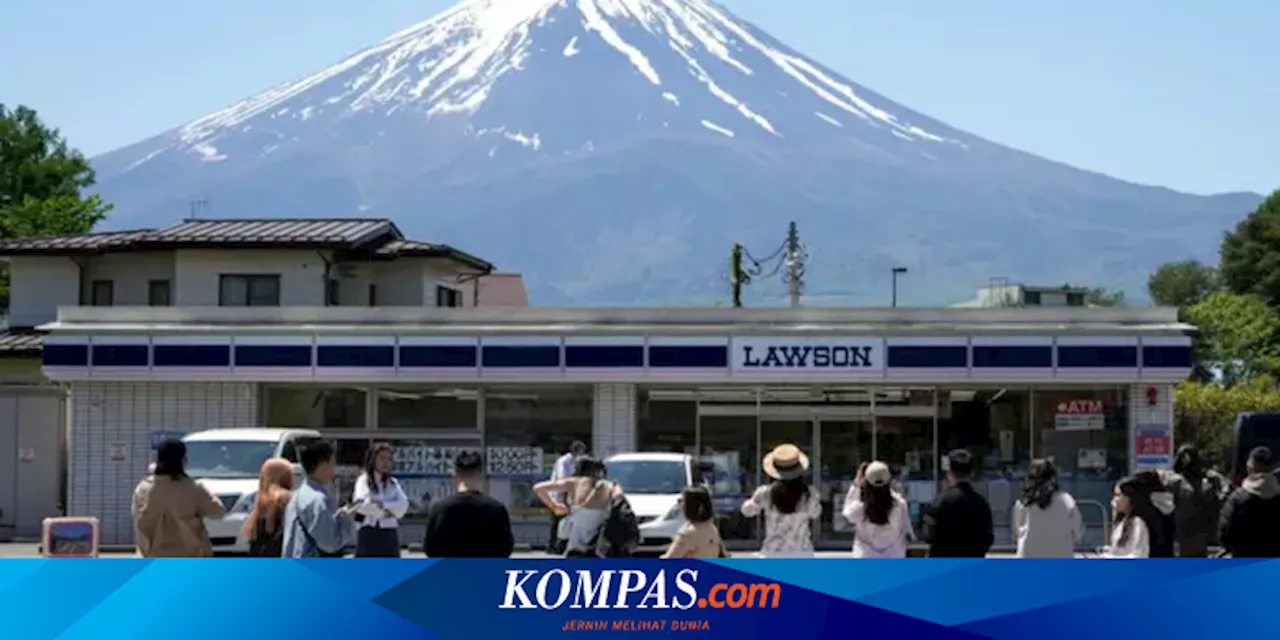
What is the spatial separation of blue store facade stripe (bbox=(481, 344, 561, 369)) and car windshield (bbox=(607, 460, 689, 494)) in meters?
6.26

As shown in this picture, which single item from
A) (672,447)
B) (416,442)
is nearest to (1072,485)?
(672,447)

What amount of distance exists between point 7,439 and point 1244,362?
69.3 metres

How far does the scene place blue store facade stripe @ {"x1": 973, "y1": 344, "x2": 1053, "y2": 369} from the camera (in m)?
30.8

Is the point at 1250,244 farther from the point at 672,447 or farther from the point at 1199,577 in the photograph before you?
the point at 1199,577

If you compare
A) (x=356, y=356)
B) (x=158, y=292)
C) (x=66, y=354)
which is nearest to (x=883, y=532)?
(x=356, y=356)

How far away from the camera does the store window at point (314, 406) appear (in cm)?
3216

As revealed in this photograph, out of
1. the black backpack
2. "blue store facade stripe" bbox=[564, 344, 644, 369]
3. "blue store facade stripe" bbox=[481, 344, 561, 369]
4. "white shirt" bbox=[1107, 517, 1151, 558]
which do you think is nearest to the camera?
"white shirt" bbox=[1107, 517, 1151, 558]

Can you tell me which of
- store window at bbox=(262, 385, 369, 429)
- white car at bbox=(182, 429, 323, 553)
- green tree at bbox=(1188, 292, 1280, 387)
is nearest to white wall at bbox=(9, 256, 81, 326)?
store window at bbox=(262, 385, 369, 429)

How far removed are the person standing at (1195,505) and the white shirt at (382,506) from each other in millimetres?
6257

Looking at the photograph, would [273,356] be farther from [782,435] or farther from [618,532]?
[618,532]

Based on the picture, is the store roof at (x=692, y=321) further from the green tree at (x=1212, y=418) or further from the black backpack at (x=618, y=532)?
the black backpack at (x=618, y=532)

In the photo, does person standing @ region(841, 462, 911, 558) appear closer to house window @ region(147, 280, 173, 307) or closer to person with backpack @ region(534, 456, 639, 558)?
person with backpack @ region(534, 456, 639, 558)

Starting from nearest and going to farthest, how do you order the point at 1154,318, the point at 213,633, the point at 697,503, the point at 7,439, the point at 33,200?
the point at 213,633, the point at 697,503, the point at 1154,318, the point at 7,439, the point at 33,200

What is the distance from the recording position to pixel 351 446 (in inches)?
1257
